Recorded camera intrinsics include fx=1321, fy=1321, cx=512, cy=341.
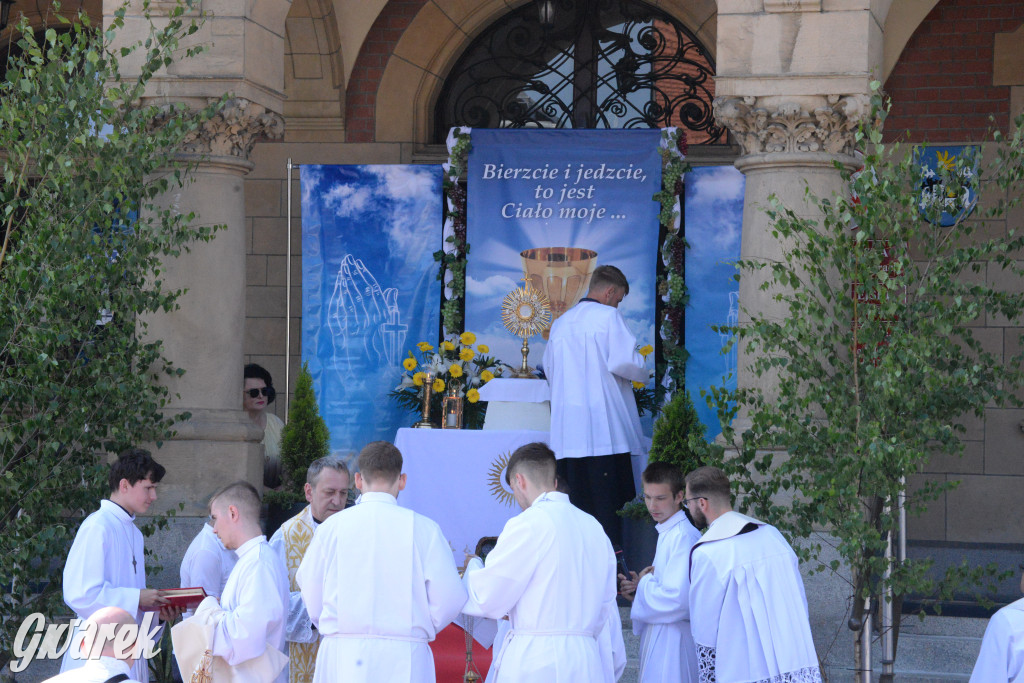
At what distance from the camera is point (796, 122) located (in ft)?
25.5

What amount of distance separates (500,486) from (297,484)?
4.79 ft

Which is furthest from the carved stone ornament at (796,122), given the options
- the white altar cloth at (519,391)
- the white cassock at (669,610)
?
the white cassock at (669,610)

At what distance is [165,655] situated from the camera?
7062 mm

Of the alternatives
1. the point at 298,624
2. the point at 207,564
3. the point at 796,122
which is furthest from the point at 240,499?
the point at 796,122

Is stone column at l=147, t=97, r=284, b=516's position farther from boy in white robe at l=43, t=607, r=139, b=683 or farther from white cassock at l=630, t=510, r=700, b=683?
boy in white robe at l=43, t=607, r=139, b=683

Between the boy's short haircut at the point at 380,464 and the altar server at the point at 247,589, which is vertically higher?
the boy's short haircut at the point at 380,464

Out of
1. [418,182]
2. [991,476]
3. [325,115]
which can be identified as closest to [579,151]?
[418,182]

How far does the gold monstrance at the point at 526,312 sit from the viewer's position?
34.2ft

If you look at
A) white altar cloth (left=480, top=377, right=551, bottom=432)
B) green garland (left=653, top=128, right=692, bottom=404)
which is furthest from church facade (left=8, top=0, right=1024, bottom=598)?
white altar cloth (left=480, top=377, right=551, bottom=432)

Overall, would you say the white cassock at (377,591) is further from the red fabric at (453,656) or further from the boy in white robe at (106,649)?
the red fabric at (453,656)

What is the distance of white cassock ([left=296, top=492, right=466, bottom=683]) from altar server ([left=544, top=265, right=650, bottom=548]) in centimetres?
332

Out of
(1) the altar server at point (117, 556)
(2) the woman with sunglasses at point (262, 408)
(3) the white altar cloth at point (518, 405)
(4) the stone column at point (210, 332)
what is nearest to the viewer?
(1) the altar server at point (117, 556)

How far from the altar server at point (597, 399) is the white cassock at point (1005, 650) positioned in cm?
365

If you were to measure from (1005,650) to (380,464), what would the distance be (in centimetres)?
253
